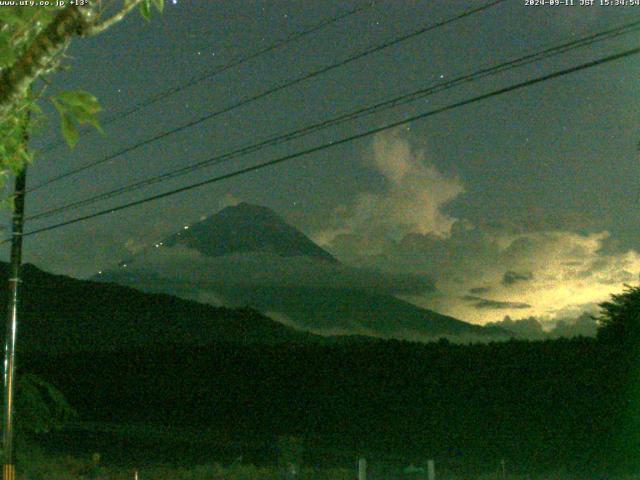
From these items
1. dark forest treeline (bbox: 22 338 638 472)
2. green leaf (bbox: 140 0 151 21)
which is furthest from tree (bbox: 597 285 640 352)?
green leaf (bbox: 140 0 151 21)

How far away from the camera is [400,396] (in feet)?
89.1

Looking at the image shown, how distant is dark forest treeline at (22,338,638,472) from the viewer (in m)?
22.3

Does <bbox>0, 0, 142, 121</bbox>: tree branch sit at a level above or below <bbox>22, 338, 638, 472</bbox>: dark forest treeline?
above

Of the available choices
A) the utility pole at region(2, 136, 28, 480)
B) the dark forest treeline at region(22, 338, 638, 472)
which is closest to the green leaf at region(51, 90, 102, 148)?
the utility pole at region(2, 136, 28, 480)

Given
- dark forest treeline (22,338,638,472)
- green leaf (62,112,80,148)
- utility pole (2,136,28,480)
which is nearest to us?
green leaf (62,112,80,148)

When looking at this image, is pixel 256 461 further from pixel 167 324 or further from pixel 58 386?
pixel 167 324

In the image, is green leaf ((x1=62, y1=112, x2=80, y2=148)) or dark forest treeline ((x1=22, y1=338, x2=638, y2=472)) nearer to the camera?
green leaf ((x1=62, y1=112, x2=80, y2=148))

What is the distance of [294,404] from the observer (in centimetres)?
3055

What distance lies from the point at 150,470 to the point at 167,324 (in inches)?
2021

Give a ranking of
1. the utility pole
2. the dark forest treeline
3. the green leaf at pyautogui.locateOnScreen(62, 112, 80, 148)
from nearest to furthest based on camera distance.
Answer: the green leaf at pyautogui.locateOnScreen(62, 112, 80, 148) < the utility pole < the dark forest treeline

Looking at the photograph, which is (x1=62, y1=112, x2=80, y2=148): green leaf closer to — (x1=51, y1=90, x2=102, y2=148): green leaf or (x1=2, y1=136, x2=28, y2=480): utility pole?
(x1=51, y1=90, x2=102, y2=148): green leaf

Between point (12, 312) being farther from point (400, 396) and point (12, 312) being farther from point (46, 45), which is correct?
point (400, 396)

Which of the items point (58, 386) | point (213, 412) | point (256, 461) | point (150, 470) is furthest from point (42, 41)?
point (58, 386)

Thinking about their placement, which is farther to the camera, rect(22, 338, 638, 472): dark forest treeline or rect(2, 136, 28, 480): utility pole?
rect(22, 338, 638, 472): dark forest treeline
